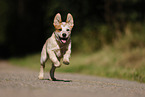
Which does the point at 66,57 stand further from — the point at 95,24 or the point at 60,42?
the point at 95,24

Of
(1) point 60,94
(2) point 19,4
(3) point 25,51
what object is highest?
(2) point 19,4

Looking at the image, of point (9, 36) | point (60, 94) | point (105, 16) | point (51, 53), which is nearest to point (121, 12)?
point (105, 16)

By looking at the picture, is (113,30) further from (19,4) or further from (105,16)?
(19,4)

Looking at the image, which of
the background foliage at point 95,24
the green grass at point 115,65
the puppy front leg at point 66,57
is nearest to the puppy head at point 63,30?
the puppy front leg at point 66,57

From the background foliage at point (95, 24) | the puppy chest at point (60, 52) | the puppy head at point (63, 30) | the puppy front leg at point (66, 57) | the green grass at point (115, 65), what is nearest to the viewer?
the puppy front leg at point (66, 57)

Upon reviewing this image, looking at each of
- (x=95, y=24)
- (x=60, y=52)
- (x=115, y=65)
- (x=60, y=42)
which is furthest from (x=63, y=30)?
(x=95, y=24)

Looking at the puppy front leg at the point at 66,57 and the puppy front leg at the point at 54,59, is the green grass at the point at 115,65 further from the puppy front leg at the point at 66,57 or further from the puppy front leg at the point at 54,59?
the puppy front leg at the point at 54,59

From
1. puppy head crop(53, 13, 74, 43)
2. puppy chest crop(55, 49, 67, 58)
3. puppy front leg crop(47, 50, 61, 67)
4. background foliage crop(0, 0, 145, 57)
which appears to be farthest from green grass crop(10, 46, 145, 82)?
puppy front leg crop(47, 50, 61, 67)

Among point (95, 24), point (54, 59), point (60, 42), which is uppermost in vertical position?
point (95, 24)

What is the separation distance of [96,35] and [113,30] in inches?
46.6

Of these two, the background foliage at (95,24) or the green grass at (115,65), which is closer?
the green grass at (115,65)

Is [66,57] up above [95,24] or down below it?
below

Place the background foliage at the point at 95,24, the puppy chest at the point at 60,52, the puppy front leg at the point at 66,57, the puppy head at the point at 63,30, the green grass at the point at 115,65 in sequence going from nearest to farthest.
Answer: the puppy front leg at the point at 66,57 < the puppy head at the point at 63,30 < the puppy chest at the point at 60,52 < the green grass at the point at 115,65 < the background foliage at the point at 95,24

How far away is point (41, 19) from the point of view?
3666 centimetres
